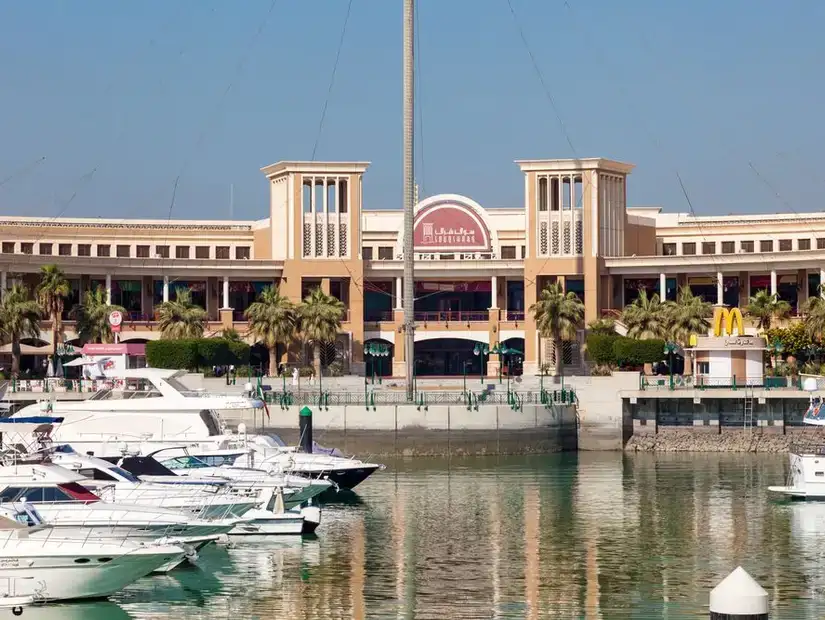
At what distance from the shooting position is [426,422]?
88250 mm

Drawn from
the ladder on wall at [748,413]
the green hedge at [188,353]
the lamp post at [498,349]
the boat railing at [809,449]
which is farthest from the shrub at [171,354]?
the boat railing at [809,449]

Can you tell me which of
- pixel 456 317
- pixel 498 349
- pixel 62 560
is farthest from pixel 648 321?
pixel 62 560

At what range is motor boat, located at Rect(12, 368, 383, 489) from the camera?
68250mm

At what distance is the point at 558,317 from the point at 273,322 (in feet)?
64.6

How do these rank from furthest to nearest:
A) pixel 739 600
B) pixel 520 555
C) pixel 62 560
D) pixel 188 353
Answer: pixel 188 353, pixel 520 555, pixel 62 560, pixel 739 600

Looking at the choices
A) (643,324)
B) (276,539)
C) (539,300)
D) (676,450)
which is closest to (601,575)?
(276,539)

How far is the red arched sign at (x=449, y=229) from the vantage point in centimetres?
12800

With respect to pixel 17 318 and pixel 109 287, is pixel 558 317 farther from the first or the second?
pixel 17 318

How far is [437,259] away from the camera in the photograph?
425ft

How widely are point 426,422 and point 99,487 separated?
38.4 m

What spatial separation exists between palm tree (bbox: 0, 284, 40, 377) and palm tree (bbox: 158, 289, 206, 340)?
8765 millimetres

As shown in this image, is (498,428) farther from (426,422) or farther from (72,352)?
(72,352)

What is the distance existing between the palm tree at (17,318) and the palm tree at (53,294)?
4.85 feet

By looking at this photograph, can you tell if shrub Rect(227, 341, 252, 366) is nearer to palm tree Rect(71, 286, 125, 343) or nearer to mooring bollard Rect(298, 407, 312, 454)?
palm tree Rect(71, 286, 125, 343)
